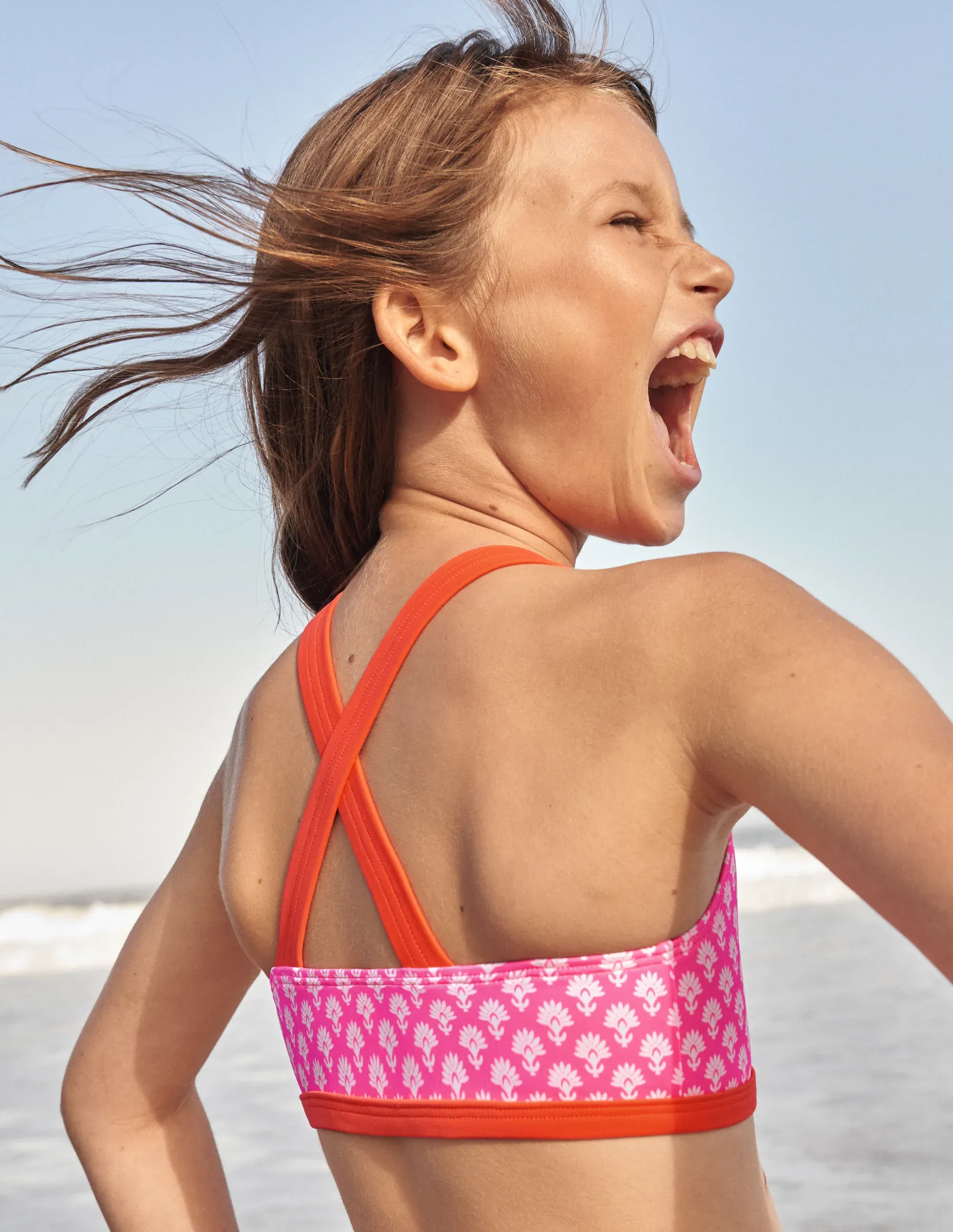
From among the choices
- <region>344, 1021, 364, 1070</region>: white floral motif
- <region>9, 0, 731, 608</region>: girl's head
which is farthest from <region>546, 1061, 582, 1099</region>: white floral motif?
<region>9, 0, 731, 608</region>: girl's head

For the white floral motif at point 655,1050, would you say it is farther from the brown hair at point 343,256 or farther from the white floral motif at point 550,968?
the brown hair at point 343,256

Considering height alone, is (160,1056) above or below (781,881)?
above

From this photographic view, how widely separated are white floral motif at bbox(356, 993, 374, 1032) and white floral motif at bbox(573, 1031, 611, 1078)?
8.8 inches

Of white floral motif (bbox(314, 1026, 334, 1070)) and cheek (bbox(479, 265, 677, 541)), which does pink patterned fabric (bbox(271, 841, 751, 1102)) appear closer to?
white floral motif (bbox(314, 1026, 334, 1070))

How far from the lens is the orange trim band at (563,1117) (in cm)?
116

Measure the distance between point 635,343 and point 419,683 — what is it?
0.47m

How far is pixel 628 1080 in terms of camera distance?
1.16m

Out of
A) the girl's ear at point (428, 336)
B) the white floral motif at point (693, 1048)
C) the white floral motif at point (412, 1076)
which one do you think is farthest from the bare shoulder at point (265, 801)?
the white floral motif at point (693, 1048)

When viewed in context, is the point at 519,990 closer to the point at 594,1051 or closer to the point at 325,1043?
the point at 594,1051

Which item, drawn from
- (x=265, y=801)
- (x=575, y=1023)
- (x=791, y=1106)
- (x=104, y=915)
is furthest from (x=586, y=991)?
(x=104, y=915)

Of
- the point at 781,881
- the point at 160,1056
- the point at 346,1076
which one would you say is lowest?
the point at 781,881

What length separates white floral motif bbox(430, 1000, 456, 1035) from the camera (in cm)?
121

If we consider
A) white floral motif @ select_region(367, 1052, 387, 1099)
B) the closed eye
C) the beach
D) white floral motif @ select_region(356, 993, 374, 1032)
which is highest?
the closed eye

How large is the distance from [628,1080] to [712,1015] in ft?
0.34
